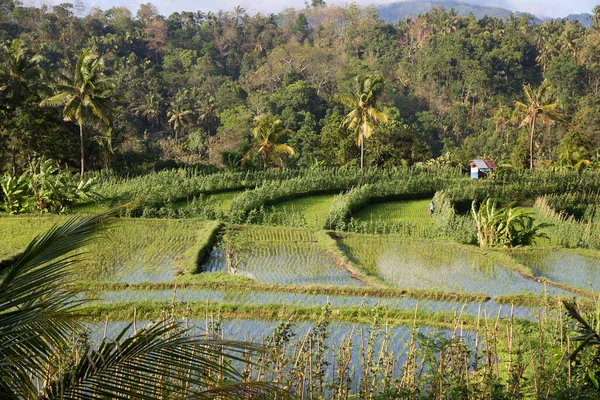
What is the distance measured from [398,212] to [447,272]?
23.4ft

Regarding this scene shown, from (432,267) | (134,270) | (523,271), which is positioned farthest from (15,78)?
(523,271)

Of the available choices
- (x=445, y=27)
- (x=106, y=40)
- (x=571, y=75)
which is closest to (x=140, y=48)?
(x=106, y=40)

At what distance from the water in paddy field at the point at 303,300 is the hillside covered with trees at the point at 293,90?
13421 mm

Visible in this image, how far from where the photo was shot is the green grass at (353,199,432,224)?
17453mm

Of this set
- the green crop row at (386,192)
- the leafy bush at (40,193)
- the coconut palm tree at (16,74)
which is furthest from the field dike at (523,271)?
the coconut palm tree at (16,74)

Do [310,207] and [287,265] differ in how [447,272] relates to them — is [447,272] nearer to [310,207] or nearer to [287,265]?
[287,265]

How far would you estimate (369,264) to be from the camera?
1195cm

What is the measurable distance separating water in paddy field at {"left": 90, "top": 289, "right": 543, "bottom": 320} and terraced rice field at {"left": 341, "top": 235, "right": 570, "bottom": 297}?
2.42 ft

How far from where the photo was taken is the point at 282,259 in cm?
1226

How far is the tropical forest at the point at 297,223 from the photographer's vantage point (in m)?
3.41

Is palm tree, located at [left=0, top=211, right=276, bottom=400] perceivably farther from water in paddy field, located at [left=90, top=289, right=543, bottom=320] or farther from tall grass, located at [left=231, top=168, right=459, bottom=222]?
tall grass, located at [left=231, top=168, right=459, bottom=222]

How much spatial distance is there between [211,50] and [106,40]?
1075 cm

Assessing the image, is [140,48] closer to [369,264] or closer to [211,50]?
[211,50]

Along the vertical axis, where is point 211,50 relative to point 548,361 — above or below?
above
